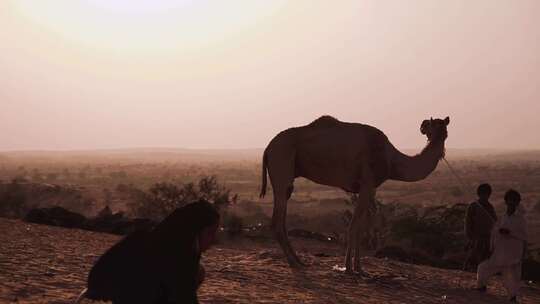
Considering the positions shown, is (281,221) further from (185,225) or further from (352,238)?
(185,225)

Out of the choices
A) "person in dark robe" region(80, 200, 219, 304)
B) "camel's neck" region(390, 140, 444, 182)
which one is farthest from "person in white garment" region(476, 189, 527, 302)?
"person in dark robe" region(80, 200, 219, 304)

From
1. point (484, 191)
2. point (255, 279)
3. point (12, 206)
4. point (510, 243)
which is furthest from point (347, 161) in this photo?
point (12, 206)

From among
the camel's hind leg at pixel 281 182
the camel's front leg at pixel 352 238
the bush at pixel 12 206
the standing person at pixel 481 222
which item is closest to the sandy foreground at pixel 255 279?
the camel's front leg at pixel 352 238

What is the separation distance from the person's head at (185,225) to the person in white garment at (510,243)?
5.75 meters

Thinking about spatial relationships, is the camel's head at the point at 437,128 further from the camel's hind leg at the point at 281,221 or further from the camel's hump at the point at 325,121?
the camel's hind leg at the point at 281,221

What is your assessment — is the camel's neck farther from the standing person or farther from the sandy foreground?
the sandy foreground

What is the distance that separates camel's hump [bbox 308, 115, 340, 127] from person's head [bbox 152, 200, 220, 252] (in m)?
6.24

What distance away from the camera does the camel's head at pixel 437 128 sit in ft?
35.0

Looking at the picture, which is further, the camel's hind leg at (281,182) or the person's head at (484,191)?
the camel's hind leg at (281,182)

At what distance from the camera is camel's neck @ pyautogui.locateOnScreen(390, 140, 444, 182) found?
1059 cm

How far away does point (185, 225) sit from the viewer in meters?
4.42

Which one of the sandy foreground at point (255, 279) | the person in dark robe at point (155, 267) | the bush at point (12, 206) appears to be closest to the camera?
the person in dark robe at point (155, 267)

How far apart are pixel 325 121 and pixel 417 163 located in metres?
1.68

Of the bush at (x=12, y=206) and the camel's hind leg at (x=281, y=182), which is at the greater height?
the camel's hind leg at (x=281, y=182)
